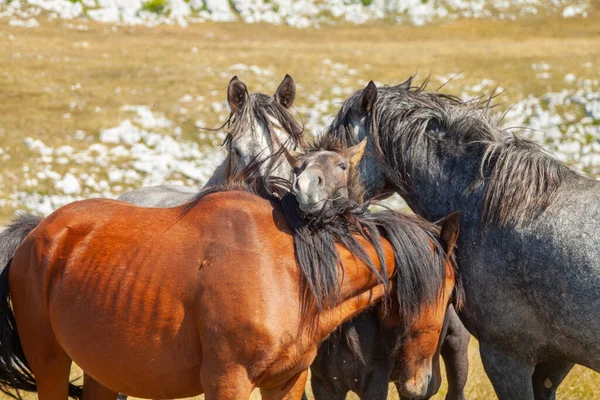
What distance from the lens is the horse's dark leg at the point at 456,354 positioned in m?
5.85

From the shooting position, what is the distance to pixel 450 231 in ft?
14.6

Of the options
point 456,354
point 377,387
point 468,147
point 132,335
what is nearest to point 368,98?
point 468,147

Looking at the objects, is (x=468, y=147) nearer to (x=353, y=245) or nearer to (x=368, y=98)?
(x=368, y=98)

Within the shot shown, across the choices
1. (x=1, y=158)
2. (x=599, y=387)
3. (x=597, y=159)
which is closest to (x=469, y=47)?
(x=597, y=159)

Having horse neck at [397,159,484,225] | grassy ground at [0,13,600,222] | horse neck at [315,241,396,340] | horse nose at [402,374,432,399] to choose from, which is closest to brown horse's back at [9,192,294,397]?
horse neck at [315,241,396,340]

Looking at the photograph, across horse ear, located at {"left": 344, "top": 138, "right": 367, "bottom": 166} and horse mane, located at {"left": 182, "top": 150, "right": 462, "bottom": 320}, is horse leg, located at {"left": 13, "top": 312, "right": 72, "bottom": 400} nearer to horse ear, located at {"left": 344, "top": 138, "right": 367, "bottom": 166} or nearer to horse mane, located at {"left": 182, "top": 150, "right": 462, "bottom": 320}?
horse mane, located at {"left": 182, "top": 150, "right": 462, "bottom": 320}

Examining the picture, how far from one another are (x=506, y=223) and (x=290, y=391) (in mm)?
1509

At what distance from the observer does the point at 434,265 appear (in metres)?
4.34

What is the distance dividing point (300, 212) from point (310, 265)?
31 centimetres

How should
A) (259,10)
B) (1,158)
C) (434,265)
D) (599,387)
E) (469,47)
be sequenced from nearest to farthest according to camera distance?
1. (434,265)
2. (599,387)
3. (1,158)
4. (469,47)
5. (259,10)

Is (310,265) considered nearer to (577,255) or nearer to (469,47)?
(577,255)

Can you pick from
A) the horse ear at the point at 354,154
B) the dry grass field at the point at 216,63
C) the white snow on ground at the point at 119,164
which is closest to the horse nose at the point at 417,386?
the horse ear at the point at 354,154

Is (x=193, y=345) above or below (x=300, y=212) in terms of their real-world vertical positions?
below

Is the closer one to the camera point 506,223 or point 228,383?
point 228,383
